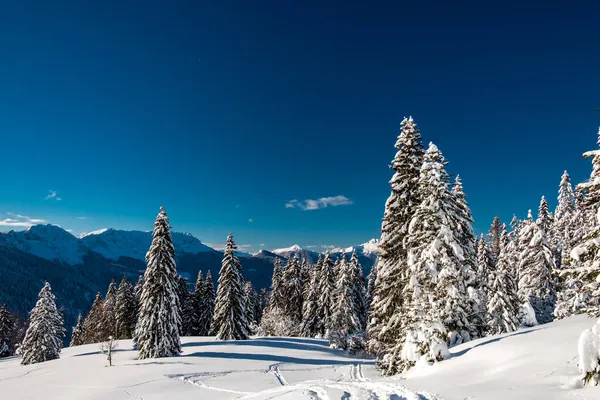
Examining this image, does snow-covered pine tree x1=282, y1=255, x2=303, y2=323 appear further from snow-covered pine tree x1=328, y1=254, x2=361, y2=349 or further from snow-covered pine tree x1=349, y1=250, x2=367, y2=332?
snow-covered pine tree x1=328, y1=254, x2=361, y2=349

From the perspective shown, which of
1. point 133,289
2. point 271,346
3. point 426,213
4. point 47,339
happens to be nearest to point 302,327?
point 271,346

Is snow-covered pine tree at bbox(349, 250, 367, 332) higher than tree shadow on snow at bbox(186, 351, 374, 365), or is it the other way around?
snow-covered pine tree at bbox(349, 250, 367, 332)

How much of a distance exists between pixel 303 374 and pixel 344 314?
68.8ft

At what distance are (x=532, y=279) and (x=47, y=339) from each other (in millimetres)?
60830

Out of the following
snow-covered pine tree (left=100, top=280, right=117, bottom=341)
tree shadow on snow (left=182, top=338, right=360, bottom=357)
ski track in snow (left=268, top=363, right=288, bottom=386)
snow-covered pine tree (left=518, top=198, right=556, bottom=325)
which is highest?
snow-covered pine tree (left=518, top=198, right=556, bottom=325)

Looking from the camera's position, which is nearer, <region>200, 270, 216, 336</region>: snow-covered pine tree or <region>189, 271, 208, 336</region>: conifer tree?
<region>200, 270, 216, 336</region>: snow-covered pine tree

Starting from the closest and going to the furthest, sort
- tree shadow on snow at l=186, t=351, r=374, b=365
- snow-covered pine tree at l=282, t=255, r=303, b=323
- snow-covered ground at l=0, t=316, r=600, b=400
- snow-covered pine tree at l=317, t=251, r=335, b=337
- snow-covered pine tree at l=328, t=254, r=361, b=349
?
snow-covered ground at l=0, t=316, r=600, b=400 → tree shadow on snow at l=186, t=351, r=374, b=365 → snow-covered pine tree at l=328, t=254, r=361, b=349 → snow-covered pine tree at l=317, t=251, r=335, b=337 → snow-covered pine tree at l=282, t=255, r=303, b=323

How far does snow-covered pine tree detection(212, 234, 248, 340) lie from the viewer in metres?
50.5

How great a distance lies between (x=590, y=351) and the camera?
833cm

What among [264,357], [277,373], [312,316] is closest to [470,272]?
[277,373]

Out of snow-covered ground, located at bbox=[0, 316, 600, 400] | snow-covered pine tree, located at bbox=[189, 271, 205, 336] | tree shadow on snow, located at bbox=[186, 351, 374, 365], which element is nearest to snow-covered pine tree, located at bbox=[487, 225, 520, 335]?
snow-covered ground, located at bbox=[0, 316, 600, 400]

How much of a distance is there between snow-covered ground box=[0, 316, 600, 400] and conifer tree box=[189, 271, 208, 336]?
15.3 meters

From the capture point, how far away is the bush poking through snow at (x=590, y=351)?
27.0ft

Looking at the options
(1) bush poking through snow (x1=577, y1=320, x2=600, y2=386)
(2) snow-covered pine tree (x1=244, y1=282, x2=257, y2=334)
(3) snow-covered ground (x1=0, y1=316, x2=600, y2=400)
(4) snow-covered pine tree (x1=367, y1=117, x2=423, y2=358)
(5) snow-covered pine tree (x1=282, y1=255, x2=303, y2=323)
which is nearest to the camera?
(1) bush poking through snow (x1=577, y1=320, x2=600, y2=386)
